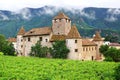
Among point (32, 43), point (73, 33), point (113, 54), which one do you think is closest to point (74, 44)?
point (73, 33)

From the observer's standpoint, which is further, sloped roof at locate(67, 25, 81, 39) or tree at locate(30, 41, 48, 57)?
tree at locate(30, 41, 48, 57)

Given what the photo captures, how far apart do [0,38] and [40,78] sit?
223 feet

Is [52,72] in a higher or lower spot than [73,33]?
lower

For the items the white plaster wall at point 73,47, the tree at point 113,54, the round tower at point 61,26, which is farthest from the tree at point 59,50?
the tree at point 113,54

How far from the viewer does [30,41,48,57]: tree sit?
7236 centimetres

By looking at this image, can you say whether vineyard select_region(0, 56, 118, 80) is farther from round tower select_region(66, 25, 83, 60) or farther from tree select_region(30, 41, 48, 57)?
tree select_region(30, 41, 48, 57)

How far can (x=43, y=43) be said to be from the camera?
2928 inches

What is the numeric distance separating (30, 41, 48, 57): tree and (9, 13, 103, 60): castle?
4.27 ft

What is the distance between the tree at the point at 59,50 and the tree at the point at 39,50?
244cm

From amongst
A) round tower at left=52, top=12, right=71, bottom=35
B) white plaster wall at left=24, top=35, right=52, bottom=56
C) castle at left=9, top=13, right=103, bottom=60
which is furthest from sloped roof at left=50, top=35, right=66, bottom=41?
round tower at left=52, top=12, right=71, bottom=35

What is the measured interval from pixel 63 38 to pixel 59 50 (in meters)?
3.84

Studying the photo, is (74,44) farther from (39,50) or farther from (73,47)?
(39,50)

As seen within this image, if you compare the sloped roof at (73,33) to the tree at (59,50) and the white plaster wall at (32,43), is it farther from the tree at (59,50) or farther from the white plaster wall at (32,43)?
the white plaster wall at (32,43)

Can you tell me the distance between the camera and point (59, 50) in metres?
69.1
